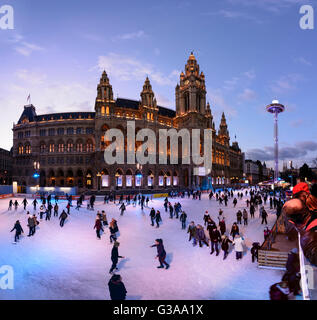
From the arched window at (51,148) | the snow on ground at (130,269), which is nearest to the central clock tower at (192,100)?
the arched window at (51,148)

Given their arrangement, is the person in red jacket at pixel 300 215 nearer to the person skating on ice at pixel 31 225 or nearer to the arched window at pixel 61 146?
the person skating on ice at pixel 31 225

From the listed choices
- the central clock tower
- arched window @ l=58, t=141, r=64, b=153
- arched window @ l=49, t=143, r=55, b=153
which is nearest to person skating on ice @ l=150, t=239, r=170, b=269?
arched window @ l=58, t=141, r=64, b=153

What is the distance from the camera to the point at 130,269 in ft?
29.3

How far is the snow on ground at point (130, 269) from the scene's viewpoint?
23.7 feet

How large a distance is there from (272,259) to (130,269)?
6.47 meters

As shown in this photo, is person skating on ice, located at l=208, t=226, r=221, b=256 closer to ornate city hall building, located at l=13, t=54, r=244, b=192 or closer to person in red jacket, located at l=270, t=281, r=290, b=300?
person in red jacket, located at l=270, t=281, r=290, b=300

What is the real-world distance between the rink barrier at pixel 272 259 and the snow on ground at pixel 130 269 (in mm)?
324

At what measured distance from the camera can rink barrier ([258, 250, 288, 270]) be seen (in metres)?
8.73

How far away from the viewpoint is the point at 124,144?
5347 cm

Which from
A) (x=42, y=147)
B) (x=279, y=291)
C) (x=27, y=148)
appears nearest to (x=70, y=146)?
(x=42, y=147)

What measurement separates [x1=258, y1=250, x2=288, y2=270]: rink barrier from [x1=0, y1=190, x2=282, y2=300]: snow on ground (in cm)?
32
